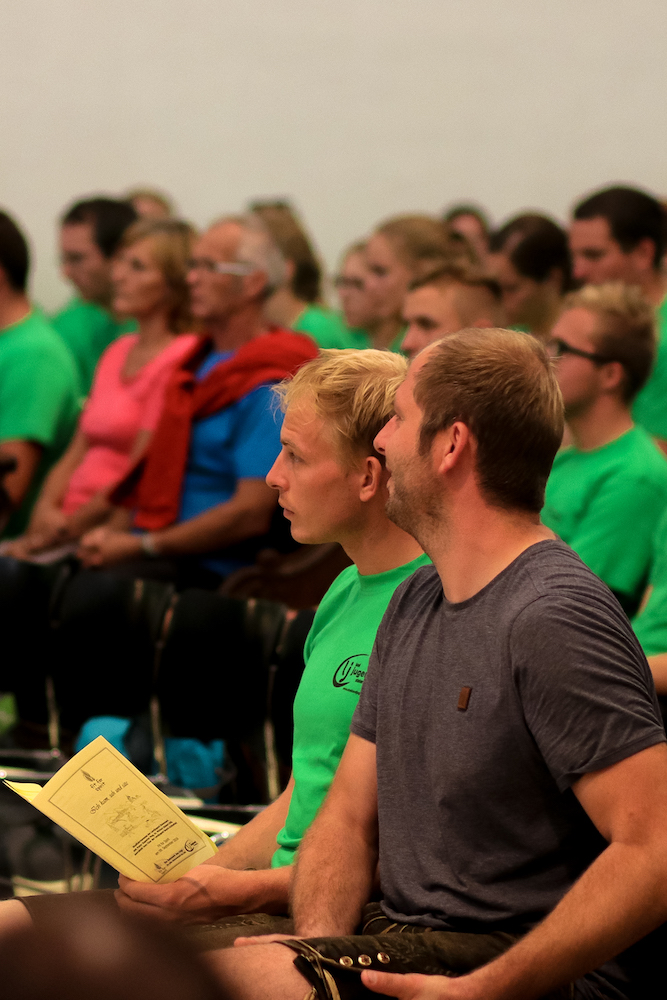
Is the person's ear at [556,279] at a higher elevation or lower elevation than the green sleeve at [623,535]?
higher

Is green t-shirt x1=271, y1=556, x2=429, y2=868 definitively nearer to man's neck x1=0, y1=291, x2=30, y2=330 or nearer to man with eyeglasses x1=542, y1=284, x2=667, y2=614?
man with eyeglasses x1=542, y1=284, x2=667, y2=614

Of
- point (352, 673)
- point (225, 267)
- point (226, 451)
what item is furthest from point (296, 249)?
point (352, 673)

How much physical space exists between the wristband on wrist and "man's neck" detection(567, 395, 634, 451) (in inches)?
50.5

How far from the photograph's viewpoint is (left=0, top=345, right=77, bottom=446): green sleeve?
4.04 m

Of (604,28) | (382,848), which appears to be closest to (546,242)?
(604,28)

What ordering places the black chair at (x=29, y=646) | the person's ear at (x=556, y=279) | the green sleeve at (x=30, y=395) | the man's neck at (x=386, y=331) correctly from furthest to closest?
the person's ear at (x=556, y=279), the man's neck at (x=386, y=331), the green sleeve at (x=30, y=395), the black chair at (x=29, y=646)

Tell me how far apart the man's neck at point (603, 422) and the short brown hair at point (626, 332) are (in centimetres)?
3

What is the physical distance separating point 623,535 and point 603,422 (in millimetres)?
328

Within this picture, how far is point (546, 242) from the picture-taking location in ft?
15.0

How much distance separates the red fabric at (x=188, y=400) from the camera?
3.48 m

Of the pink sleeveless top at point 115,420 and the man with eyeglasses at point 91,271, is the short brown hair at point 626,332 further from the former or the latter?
the man with eyeglasses at point 91,271

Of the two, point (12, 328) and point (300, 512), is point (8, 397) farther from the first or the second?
point (300, 512)

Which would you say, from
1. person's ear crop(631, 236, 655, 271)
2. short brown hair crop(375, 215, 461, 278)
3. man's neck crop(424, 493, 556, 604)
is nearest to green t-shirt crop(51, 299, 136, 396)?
short brown hair crop(375, 215, 461, 278)

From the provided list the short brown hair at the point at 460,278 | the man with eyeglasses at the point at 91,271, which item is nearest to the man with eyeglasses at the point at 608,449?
the short brown hair at the point at 460,278
